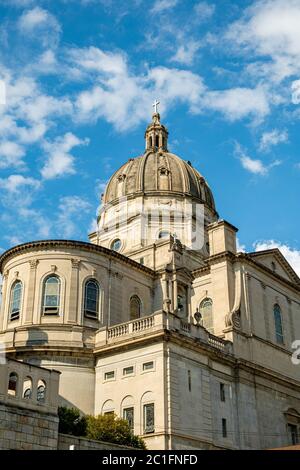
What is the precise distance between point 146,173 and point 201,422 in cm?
3015

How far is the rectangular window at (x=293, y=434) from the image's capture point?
44344mm

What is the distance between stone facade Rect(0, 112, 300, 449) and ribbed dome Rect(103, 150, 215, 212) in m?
10.4

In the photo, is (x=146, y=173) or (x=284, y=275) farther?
(x=146, y=173)

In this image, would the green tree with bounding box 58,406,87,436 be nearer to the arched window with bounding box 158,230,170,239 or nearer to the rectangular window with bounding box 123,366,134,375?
the rectangular window with bounding box 123,366,134,375

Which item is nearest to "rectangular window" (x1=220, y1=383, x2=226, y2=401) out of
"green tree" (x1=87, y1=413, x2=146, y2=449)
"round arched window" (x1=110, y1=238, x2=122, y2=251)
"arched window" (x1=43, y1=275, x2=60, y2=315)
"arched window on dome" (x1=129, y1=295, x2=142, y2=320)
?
"green tree" (x1=87, y1=413, x2=146, y2=449)

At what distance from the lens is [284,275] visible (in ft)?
170

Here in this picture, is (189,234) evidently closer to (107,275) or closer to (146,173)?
(146,173)

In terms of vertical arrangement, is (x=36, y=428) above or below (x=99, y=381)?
below

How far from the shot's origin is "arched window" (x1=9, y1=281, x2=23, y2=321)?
137 feet

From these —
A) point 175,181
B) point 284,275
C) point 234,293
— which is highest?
point 175,181

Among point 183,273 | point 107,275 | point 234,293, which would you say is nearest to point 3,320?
point 107,275

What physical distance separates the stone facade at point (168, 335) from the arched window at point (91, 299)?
0.28ft

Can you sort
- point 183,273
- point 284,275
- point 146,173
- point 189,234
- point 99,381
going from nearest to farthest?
point 99,381
point 183,273
point 284,275
point 189,234
point 146,173

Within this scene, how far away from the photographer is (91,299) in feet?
138
